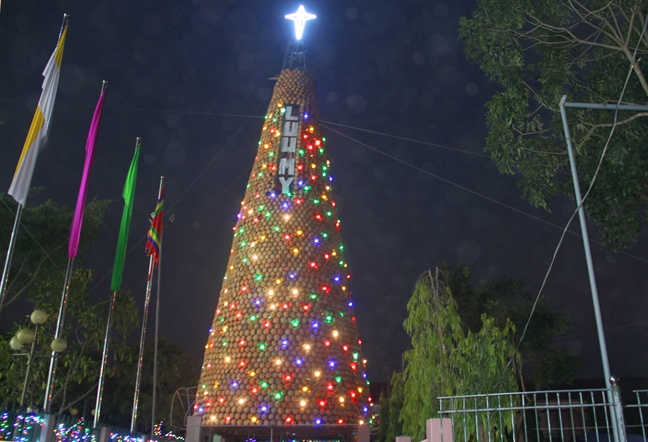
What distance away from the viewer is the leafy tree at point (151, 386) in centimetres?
3022

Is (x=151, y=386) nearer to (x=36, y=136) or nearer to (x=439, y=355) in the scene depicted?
(x=439, y=355)

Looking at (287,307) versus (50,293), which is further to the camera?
(50,293)

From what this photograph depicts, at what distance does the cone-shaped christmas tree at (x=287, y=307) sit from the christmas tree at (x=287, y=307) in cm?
2

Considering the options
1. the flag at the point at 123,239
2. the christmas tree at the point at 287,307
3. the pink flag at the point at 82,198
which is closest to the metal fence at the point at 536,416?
the christmas tree at the point at 287,307

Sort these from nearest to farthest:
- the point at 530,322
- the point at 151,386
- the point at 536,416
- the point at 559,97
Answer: the point at 536,416
the point at 559,97
the point at 530,322
the point at 151,386

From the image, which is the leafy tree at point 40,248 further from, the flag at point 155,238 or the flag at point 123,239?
the flag at point 123,239

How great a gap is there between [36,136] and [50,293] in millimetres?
8940

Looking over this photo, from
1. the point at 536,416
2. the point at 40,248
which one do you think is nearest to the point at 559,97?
the point at 536,416

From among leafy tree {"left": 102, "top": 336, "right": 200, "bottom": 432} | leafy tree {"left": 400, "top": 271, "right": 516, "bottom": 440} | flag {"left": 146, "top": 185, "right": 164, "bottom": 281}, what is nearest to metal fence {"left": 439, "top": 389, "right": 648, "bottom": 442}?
leafy tree {"left": 400, "top": 271, "right": 516, "bottom": 440}

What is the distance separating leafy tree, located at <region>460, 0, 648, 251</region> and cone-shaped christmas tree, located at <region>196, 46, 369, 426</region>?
→ 438 centimetres

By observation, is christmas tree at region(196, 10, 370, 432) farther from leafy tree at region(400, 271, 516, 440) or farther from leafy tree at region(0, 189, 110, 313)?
leafy tree at region(0, 189, 110, 313)

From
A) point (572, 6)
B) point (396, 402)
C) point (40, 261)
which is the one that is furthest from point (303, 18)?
point (396, 402)

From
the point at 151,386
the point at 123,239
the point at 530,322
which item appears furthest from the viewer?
the point at 151,386

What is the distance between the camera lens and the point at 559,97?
9.69m
